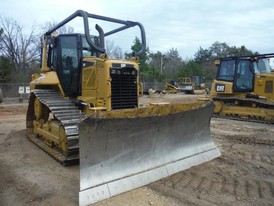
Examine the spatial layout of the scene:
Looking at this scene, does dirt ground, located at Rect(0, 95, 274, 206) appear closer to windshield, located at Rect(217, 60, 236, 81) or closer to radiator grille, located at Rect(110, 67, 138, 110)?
radiator grille, located at Rect(110, 67, 138, 110)

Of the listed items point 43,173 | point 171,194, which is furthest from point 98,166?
point 43,173

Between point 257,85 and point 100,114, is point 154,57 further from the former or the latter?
point 100,114

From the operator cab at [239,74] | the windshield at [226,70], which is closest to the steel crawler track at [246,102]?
the operator cab at [239,74]

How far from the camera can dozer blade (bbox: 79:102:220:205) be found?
3.72m

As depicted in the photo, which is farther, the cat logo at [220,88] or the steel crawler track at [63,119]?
the cat logo at [220,88]

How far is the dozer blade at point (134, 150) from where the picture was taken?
12.2 feet

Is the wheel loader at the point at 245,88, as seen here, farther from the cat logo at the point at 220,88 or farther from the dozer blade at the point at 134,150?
the dozer blade at the point at 134,150

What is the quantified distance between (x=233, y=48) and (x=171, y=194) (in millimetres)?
62084

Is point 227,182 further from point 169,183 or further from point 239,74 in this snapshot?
→ point 239,74

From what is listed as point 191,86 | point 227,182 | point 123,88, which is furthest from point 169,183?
point 191,86

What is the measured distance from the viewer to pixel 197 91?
1387 inches

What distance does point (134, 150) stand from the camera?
426 centimetres

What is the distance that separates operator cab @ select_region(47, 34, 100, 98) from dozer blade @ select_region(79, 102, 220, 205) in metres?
2.56

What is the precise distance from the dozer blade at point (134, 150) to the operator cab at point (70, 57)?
8.41ft
